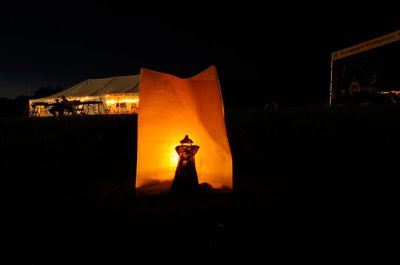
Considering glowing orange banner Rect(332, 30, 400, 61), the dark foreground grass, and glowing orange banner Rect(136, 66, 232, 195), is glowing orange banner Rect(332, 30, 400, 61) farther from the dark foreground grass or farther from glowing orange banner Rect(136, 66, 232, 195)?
glowing orange banner Rect(136, 66, 232, 195)

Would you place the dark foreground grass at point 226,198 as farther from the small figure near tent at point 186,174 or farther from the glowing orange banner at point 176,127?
the glowing orange banner at point 176,127

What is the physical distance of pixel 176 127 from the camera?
3773mm

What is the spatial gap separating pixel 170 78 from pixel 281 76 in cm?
1783

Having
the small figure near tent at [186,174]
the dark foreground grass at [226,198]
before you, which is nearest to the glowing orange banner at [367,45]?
the dark foreground grass at [226,198]

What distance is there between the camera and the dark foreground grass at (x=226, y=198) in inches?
96.2

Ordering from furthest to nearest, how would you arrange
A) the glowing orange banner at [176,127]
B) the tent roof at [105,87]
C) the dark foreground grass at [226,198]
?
the tent roof at [105,87] → the glowing orange banner at [176,127] → the dark foreground grass at [226,198]

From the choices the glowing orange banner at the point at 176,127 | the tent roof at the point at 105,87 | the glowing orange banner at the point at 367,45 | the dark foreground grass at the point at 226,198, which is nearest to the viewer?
the dark foreground grass at the point at 226,198

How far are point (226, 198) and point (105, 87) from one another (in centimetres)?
1645

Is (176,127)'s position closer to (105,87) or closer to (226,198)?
(226,198)

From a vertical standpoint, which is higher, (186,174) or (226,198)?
(186,174)

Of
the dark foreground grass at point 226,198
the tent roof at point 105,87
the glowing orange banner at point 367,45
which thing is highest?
the glowing orange banner at point 367,45

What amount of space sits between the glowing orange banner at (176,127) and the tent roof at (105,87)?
13.9 meters

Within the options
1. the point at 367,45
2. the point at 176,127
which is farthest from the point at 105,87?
the point at 176,127

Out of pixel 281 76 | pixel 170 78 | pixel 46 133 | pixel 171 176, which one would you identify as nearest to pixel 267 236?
pixel 171 176
